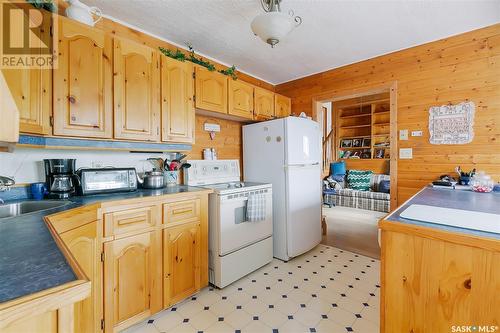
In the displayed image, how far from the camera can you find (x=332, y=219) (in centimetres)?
434

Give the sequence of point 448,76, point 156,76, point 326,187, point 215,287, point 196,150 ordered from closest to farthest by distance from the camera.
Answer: point 156,76
point 215,287
point 448,76
point 196,150
point 326,187

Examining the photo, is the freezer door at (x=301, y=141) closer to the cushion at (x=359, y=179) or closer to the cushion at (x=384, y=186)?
the cushion at (x=384, y=186)

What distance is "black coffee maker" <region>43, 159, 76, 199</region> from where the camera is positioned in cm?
156

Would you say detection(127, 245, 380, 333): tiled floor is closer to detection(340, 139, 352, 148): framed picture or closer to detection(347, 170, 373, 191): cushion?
detection(347, 170, 373, 191): cushion

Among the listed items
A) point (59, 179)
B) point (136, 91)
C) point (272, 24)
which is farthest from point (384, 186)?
point (59, 179)

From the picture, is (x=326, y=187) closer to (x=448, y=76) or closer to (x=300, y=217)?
(x=300, y=217)

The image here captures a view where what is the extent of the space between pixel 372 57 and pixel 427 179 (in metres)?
1.59

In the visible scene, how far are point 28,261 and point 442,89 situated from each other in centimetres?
334

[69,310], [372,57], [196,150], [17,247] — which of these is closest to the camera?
[69,310]

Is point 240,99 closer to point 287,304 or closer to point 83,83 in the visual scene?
point 83,83

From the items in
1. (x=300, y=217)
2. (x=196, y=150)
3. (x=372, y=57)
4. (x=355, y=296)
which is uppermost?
(x=372, y=57)

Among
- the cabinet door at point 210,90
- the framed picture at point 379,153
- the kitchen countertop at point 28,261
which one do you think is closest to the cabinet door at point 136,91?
the cabinet door at point 210,90

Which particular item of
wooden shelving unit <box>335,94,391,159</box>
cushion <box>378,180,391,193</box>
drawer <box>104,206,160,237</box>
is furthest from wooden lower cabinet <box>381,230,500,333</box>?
wooden shelving unit <box>335,94,391,159</box>

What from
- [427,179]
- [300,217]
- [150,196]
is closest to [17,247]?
[150,196]
